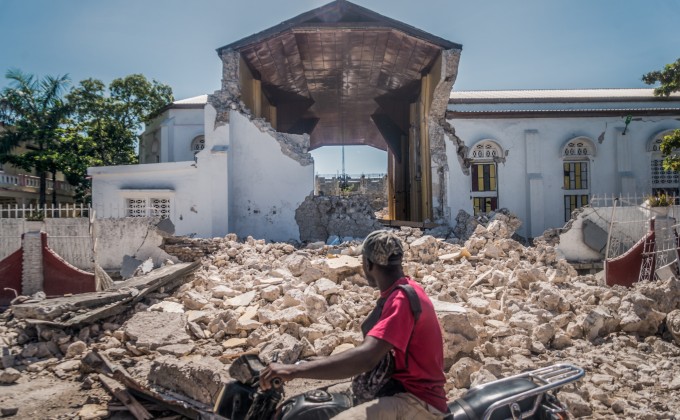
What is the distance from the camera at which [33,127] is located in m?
21.0

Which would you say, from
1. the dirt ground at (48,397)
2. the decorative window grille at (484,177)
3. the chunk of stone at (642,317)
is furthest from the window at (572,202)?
the dirt ground at (48,397)

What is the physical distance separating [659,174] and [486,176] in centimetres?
757

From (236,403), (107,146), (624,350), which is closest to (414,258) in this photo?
(624,350)

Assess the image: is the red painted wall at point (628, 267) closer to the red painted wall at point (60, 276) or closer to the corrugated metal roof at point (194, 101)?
the red painted wall at point (60, 276)

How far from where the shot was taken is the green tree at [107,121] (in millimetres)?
20953

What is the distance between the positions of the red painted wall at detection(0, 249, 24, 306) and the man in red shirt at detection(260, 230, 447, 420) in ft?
26.0

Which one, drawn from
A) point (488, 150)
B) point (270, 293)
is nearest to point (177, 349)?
point (270, 293)

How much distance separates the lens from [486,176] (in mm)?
18359

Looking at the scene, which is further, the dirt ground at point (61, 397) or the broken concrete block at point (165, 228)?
the broken concrete block at point (165, 228)

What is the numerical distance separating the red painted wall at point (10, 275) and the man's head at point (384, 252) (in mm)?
8165

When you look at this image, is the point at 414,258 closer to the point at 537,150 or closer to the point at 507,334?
the point at 507,334

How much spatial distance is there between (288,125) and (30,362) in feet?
55.4

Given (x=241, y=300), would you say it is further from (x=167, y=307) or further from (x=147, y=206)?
(x=147, y=206)

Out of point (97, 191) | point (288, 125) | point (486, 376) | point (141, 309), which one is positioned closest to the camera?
point (486, 376)
